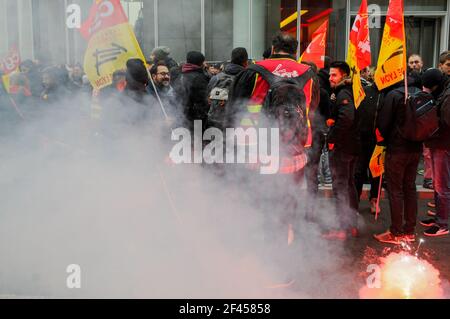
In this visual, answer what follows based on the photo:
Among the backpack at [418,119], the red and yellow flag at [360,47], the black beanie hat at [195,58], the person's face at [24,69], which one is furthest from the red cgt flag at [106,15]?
the backpack at [418,119]

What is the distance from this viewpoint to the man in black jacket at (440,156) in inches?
188

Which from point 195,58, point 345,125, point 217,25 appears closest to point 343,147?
point 345,125

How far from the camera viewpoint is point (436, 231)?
4945 mm

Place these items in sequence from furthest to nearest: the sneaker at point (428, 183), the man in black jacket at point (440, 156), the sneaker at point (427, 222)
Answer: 1. the sneaker at point (428, 183)
2. the sneaker at point (427, 222)
3. the man in black jacket at point (440, 156)

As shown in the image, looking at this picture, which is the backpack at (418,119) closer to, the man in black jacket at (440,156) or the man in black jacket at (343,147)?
the man in black jacket at (440,156)

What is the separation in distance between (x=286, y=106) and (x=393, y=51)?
168cm

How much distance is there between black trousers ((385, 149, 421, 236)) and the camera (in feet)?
14.8

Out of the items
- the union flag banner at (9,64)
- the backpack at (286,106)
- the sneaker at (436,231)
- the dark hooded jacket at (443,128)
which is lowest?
the sneaker at (436,231)

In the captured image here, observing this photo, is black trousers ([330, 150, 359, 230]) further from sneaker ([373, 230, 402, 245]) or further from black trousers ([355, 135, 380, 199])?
black trousers ([355, 135, 380, 199])

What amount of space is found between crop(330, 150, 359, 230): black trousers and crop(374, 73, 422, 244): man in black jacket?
362mm

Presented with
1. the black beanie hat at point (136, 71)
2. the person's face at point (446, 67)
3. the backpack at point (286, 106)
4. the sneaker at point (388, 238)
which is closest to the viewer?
Answer: the backpack at point (286, 106)

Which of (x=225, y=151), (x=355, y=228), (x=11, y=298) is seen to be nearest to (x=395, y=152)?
(x=355, y=228)
